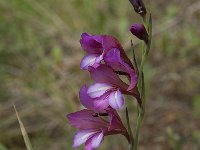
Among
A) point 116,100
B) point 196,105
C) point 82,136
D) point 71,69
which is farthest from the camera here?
point 71,69

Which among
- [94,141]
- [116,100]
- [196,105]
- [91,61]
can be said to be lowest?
[196,105]

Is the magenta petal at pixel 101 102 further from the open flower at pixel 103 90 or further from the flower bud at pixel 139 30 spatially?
the flower bud at pixel 139 30

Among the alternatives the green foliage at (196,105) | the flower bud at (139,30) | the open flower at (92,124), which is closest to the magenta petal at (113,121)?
the open flower at (92,124)

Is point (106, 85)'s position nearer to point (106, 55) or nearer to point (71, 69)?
point (106, 55)

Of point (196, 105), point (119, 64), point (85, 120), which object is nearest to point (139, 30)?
point (119, 64)

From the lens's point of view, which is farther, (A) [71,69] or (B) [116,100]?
(A) [71,69]

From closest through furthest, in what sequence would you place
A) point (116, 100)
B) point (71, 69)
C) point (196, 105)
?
point (116, 100) → point (196, 105) → point (71, 69)
